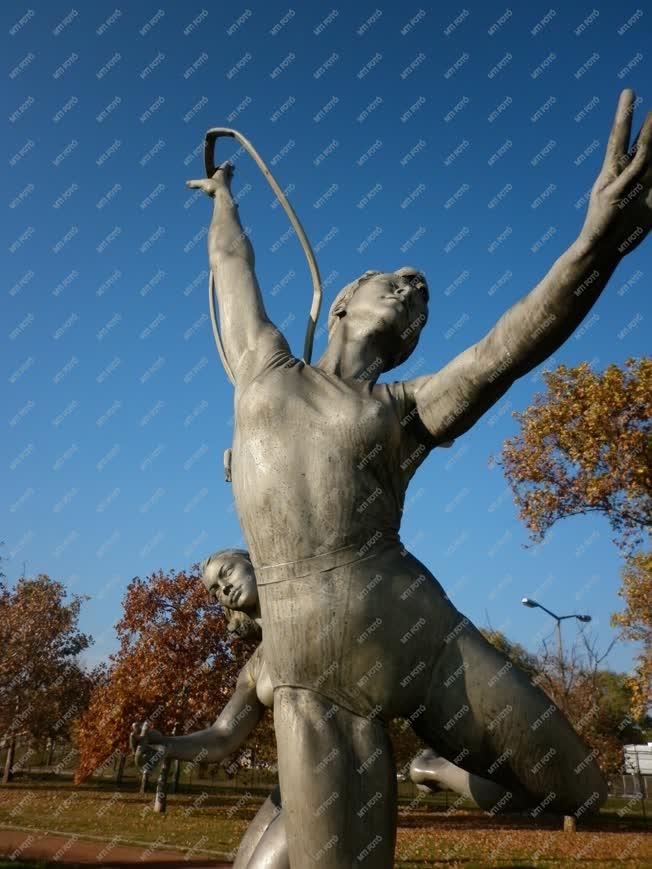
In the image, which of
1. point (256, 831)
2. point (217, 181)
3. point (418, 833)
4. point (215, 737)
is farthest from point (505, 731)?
point (418, 833)

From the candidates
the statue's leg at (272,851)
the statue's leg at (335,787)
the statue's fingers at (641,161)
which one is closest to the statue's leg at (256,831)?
the statue's leg at (272,851)

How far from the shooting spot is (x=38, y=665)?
3200 cm

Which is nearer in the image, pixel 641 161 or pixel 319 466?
pixel 641 161

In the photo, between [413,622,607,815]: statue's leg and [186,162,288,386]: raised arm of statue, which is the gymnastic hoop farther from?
[413,622,607,815]: statue's leg

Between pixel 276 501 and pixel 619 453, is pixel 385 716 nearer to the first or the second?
pixel 276 501

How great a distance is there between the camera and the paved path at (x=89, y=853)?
38.4 ft

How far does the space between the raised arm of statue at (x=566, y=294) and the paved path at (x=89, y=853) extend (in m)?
11.1

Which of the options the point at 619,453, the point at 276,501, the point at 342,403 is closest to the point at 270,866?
the point at 276,501

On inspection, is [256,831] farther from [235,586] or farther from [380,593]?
[380,593]

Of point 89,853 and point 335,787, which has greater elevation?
point 335,787

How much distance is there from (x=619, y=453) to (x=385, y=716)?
15.4 meters

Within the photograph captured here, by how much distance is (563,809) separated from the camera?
1999 millimetres

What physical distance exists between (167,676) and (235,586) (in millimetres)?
21703

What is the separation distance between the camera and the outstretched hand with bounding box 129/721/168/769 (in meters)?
2.70
